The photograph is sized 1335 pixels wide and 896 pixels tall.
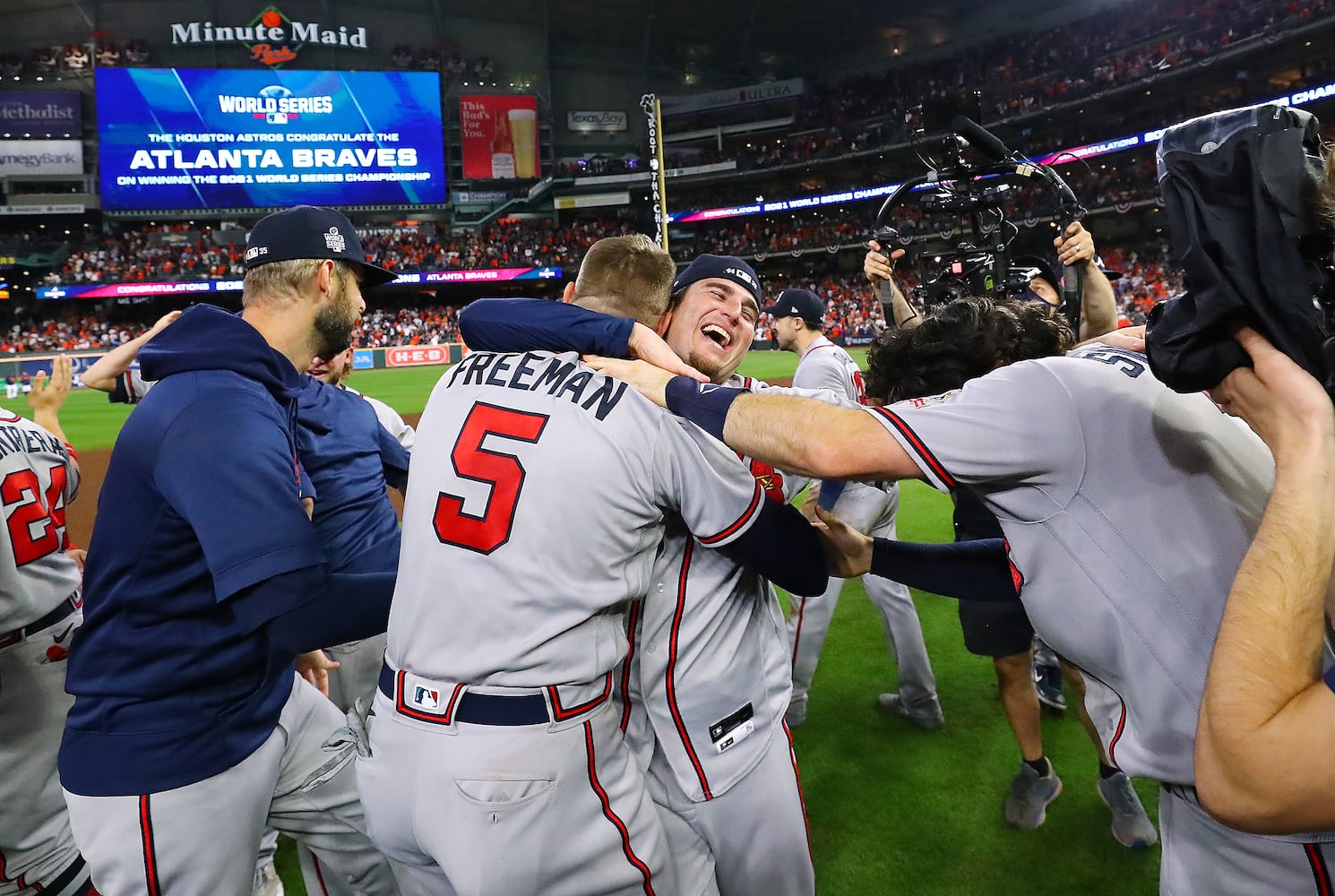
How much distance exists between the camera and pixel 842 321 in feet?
109

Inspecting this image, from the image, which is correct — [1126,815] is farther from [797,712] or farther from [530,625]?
[530,625]

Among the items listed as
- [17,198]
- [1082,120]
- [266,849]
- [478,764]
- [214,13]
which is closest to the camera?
[478,764]

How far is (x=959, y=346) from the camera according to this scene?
2.06 meters

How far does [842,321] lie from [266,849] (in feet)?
108

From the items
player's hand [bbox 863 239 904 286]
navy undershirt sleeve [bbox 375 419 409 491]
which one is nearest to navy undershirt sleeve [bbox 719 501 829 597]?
navy undershirt sleeve [bbox 375 419 409 491]

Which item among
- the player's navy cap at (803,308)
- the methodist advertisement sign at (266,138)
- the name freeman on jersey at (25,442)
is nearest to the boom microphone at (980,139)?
the player's navy cap at (803,308)

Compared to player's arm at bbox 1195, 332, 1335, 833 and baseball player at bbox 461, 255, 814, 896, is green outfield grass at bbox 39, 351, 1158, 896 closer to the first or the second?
baseball player at bbox 461, 255, 814, 896

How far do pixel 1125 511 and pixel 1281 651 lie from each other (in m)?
0.39

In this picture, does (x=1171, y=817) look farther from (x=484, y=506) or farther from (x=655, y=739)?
(x=484, y=506)

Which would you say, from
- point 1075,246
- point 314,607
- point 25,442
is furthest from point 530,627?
point 1075,246

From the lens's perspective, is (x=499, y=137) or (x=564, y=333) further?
(x=499, y=137)

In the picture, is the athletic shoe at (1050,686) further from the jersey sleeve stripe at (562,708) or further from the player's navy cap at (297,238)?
the player's navy cap at (297,238)

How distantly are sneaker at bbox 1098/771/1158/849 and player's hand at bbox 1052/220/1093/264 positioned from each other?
229cm

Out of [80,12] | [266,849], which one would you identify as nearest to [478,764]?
[266,849]
